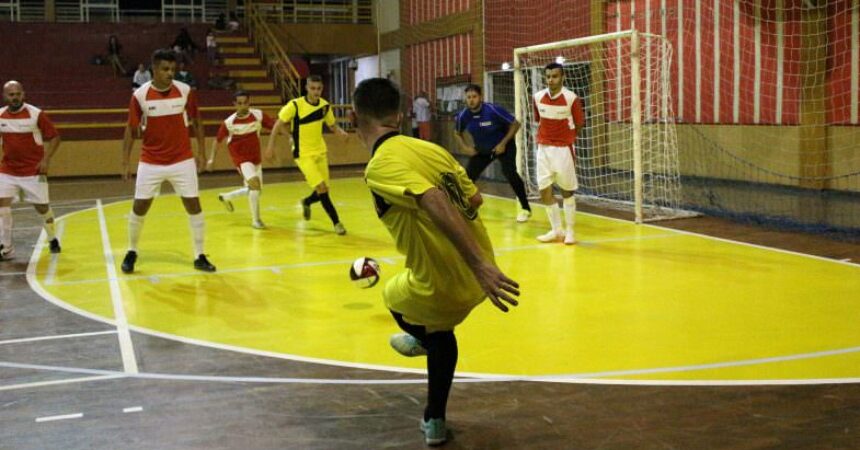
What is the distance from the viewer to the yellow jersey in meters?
12.4

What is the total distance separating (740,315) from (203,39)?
102 ft

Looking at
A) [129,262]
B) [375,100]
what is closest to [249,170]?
[129,262]

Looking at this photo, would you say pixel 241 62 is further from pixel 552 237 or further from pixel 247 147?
pixel 552 237

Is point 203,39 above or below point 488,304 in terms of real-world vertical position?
above

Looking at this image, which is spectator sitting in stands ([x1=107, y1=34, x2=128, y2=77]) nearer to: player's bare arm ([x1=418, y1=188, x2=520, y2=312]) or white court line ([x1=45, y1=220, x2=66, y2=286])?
white court line ([x1=45, y1=220, x2=66, y2=286])

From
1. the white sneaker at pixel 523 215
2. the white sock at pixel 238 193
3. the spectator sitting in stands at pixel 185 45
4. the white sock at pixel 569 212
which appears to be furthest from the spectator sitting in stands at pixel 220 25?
the white sock at pixel 569 212

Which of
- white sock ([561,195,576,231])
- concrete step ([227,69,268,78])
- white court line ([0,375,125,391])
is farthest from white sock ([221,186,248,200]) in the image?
concrete step ([227,69,268,78])

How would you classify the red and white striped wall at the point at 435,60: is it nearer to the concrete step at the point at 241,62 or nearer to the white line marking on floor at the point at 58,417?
the concrete step at the point at 241,62

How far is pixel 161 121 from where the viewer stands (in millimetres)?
9320

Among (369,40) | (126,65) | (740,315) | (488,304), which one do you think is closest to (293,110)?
(488,304)

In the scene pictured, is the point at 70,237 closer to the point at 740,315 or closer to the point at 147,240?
the point at 147,240

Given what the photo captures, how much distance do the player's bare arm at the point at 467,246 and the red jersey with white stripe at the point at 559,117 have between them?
24.1 feet

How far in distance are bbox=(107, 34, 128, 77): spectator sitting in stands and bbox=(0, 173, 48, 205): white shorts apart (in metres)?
21.8

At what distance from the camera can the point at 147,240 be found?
12.1m
